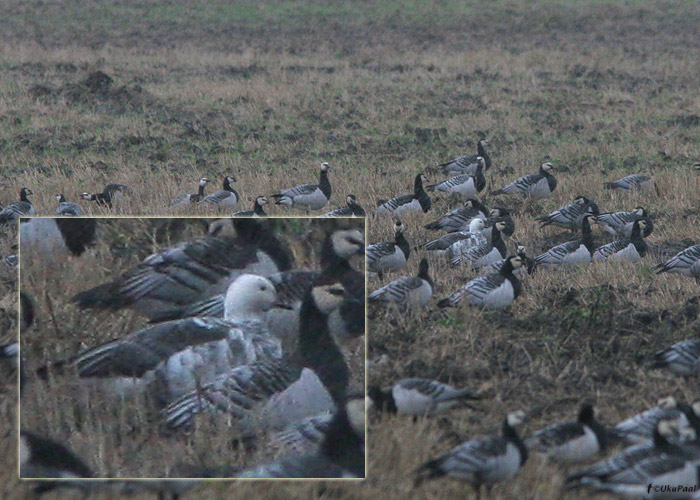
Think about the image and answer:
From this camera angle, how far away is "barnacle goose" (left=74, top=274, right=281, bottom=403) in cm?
471

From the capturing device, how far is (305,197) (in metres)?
12.2

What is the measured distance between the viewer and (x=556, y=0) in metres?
42.6

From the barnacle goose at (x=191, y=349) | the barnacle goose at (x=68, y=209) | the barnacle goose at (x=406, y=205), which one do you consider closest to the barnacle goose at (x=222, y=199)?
the barnacle goose at (x=68, y=209)

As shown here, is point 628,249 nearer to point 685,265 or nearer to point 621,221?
point 685,265

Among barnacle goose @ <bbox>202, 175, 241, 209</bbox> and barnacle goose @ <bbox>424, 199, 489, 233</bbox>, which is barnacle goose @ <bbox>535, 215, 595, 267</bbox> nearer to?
barnacle goose @ <bbox>424, 199, 489, 233</bbox>

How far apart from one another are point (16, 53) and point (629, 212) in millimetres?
21241

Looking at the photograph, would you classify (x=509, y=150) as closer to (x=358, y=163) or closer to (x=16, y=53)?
(x=358, y=163)

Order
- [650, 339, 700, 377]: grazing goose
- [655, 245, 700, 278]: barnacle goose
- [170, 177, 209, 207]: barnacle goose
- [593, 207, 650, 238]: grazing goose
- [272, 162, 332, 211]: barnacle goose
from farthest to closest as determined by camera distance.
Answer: [272, 162, 332, 211]: barnacle goose, [170, 177, 209, 207]: barnacle goose, [593, 207, 650, 238]: grazing goose, [655, 245, 700, 278]: barnacle goose, [650, 339, 700, 377]: grazing goose

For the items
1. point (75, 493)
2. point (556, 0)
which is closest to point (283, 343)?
point (75, 493)

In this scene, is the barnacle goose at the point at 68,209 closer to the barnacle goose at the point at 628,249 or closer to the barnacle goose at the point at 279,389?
the barnacle goose at the point at 628,249

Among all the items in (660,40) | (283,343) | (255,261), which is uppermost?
(255,261)

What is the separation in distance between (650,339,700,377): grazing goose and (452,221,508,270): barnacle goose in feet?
9.93

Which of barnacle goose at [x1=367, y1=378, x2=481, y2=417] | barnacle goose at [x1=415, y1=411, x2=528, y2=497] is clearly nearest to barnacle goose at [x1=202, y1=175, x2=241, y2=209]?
barnacle goose at [x1=367, y1=378, x2=481, y2=417]

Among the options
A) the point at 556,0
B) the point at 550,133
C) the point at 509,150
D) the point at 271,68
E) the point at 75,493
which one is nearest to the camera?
the point at 75,493
